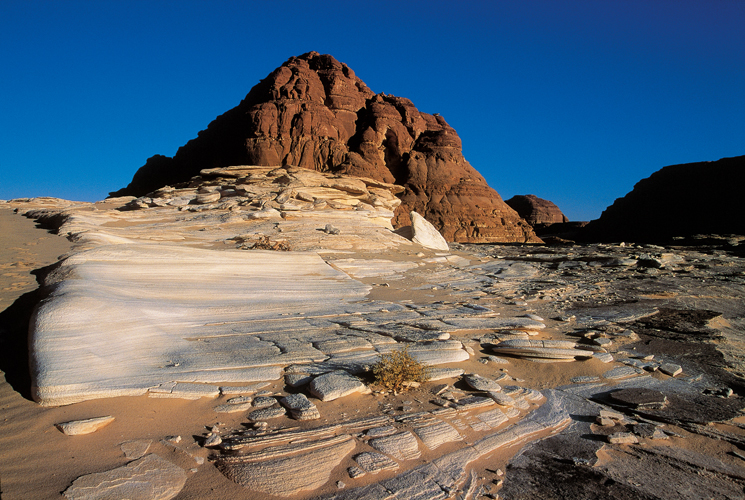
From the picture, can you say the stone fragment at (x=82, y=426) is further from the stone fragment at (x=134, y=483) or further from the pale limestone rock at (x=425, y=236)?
the pale limestone rock at (x=425, y=236)

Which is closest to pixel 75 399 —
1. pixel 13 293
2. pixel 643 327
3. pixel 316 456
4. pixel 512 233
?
pixel 316 456

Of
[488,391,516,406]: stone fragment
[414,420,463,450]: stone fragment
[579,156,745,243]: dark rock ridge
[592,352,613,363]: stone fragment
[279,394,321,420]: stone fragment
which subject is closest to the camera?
[414,420,463,450]: stone fragment

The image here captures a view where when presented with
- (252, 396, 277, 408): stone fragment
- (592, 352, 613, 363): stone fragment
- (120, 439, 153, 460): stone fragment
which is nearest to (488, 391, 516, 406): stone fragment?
(592, 352, 613, 363): stone fragment

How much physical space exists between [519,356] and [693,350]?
7.07ft

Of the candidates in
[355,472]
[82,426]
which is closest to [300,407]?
[355,472]

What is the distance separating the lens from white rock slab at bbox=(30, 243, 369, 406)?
2756 millimetres

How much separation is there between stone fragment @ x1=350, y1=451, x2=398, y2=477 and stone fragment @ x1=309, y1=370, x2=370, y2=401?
0.67 metres

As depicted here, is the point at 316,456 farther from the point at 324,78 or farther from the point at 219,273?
the point at 324,78

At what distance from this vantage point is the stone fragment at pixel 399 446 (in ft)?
7.75

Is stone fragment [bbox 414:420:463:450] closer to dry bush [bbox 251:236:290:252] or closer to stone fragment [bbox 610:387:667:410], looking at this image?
stone fragment [bbox 610:387:667:410]

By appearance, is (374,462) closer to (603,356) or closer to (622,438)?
(622,438)

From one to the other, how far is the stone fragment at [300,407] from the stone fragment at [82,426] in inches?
43.3

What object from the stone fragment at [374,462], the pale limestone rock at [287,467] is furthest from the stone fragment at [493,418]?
the pale limestone rock at [287,467]

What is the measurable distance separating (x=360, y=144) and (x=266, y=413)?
38994mm
